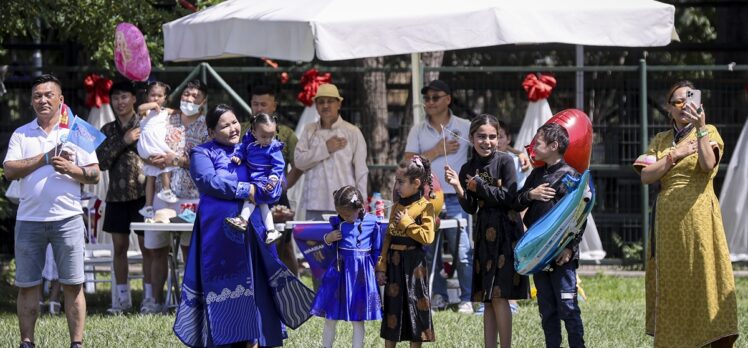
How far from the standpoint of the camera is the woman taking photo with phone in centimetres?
718

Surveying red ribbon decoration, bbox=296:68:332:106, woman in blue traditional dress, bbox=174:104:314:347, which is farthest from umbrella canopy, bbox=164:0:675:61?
red ribbon decoration, bbox=296:68:332:106

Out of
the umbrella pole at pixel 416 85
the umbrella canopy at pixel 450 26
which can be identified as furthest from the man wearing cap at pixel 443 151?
the umbrella canopy at pixel 450 26

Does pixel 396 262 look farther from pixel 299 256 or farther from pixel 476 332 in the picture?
pixel 299 256

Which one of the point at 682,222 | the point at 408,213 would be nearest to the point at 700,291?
the point at 682,222

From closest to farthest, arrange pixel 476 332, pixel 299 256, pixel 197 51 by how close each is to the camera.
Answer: pixel 476 332
pixel 197 51
pixel 299 256

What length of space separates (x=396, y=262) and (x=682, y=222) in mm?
1693

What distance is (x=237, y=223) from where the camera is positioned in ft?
24.4

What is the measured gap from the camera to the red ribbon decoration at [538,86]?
12.0 m

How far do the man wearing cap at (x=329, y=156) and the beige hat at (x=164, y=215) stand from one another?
1.14 m

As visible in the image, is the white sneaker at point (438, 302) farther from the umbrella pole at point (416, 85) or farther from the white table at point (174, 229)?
the umbrella pole at point (416, 85)

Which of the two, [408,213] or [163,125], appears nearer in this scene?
[408,213]

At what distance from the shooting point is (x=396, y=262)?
7582 mm

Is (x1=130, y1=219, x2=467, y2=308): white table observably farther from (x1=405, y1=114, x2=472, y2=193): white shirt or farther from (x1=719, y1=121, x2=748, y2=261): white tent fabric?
(x1=719, y1=121, x2=748, y2=261): white tent fabric


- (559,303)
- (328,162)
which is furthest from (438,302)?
(559,303)
